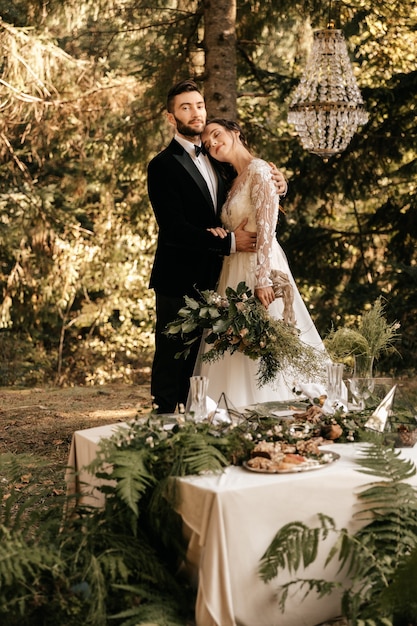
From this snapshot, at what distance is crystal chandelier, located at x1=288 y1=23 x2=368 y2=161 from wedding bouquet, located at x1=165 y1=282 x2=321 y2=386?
1798 millimetres

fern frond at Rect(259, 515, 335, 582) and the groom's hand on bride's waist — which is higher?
the groom's hand on bride's waist

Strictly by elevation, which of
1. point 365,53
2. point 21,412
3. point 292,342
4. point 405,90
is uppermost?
point 365,53

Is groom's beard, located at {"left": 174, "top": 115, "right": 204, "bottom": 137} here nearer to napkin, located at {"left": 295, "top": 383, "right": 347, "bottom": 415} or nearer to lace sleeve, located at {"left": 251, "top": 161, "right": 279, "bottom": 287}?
lace sleeve, located at {"left": 251, "top": 161, "right": 279, "bottom": 287}

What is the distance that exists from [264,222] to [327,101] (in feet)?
4.71

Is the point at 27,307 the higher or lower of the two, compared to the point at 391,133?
lower

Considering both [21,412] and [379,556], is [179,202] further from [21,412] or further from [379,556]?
[21,412]

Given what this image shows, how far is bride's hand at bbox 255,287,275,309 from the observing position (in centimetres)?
415

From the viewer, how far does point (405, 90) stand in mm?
7414

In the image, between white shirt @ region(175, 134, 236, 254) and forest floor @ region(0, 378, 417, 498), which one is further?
forest floor @ region(0, 378, 417, 498)

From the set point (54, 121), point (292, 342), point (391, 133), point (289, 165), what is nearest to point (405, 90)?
point (391, 133)

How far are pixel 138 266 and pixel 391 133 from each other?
13.2 ft

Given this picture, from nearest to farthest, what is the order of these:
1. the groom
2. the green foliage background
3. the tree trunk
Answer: the groom
the tree trunk
the green foliage background

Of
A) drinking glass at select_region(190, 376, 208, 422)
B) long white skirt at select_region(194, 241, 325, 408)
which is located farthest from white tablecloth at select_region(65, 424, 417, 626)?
long white skirt at select_region(194, 241, 325, 408)

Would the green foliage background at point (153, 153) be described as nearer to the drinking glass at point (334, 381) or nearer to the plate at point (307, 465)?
the drinking glass at point (334, 381)
